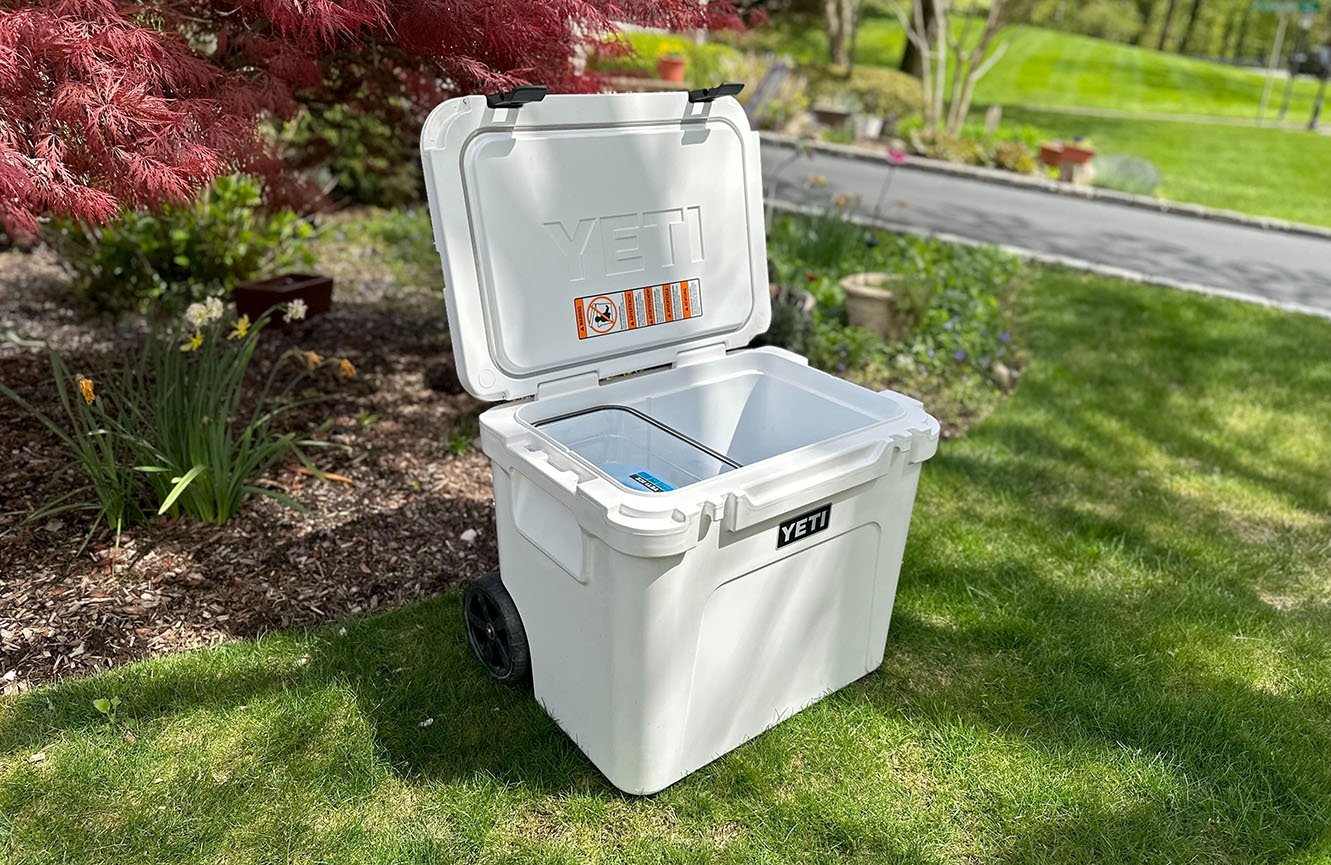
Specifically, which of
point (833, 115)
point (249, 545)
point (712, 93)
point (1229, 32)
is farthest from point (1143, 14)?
point (249, 545)

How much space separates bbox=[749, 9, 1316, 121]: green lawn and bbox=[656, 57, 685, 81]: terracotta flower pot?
4912 mm

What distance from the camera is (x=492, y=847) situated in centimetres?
185

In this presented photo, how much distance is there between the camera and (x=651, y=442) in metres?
2.27

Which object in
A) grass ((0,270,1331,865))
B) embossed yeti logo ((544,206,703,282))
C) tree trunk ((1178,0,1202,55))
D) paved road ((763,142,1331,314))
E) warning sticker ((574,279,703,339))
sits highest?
tree trunk ((1178,0,1202,55))

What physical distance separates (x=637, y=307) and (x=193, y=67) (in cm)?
121

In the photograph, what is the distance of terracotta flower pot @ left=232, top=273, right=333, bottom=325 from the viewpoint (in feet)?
13.1

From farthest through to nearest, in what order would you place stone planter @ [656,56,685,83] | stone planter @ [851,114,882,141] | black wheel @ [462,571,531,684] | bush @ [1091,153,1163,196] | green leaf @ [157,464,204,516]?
stone planter @ [656,56,685,83] < stone planter @ [851,114,882,141] < bush @ [1091,153,1163,196] < green leaf @ [157,464,204,516] < black wheel @ [462,571,531,684]

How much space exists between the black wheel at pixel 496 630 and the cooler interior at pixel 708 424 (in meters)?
0.39

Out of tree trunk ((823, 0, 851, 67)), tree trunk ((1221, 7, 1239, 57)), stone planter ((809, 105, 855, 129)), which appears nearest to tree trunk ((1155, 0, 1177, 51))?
tree trunk ((1221, 7, 1239, 57))

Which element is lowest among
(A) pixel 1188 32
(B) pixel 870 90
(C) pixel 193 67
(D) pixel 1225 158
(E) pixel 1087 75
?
(D) pixel 1225 158

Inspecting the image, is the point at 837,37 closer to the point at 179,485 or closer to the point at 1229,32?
the point at 179,485

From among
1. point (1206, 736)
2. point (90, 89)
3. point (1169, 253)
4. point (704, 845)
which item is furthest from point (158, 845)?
point (1169, 253)

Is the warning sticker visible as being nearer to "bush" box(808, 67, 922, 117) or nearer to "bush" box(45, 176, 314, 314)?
"bush" box(45, 176, 314, 314)

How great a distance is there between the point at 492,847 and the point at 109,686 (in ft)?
3.39
